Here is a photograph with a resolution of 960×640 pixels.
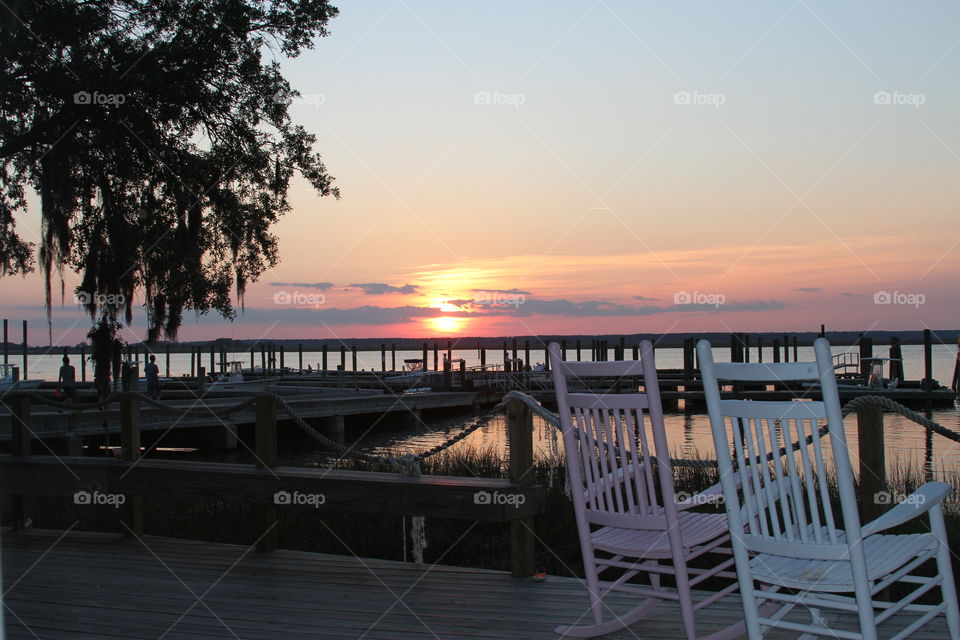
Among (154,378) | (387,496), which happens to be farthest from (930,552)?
(154,378)

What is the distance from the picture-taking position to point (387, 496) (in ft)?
18.0

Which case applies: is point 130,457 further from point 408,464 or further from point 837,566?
point 837,566

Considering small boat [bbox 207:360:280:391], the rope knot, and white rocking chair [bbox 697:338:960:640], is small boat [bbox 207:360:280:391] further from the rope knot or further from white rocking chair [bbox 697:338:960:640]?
white rocking chair [bbox 697:338:960:640]

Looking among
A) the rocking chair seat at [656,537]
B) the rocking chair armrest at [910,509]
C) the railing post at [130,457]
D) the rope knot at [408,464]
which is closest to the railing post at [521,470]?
the rope knot at [408,464]

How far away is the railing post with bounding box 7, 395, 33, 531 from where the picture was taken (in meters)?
7.18

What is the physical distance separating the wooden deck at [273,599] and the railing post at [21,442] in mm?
983

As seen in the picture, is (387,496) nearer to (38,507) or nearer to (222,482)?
(222,482)

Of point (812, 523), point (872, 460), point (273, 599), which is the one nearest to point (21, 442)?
point (273, 599)

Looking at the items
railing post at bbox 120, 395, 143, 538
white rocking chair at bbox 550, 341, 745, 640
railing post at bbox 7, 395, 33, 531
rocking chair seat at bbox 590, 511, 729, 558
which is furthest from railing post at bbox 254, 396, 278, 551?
rocking chair seat at bbox 590, 511, 729, 558

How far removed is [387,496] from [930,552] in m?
3.16

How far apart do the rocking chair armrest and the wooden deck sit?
116cm

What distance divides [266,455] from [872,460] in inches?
149

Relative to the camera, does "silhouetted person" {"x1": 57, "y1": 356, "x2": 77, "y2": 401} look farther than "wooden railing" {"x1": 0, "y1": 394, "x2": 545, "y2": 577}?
Yes

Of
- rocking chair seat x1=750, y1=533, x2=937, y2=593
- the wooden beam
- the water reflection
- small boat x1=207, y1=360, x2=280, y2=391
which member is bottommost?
the water reflection
